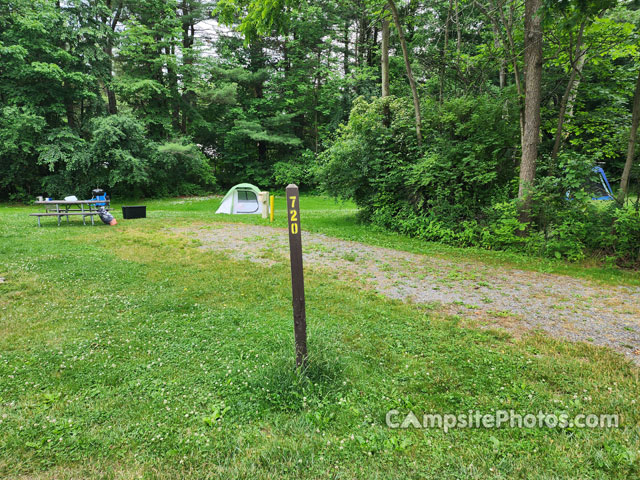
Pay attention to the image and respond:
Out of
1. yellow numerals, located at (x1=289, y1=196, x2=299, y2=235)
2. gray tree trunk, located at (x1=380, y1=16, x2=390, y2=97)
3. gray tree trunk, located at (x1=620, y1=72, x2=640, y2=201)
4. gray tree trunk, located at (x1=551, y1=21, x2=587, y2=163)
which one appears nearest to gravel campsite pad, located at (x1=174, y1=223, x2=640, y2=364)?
yellow numerals, located at (x1=289, y1=196, x2=299, y2=235)

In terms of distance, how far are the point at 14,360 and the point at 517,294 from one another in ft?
18.4

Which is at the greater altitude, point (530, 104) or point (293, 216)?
point (530, 104)

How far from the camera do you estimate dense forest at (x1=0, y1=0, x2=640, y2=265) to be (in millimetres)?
6352

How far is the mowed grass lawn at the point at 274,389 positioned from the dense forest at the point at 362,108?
452cm

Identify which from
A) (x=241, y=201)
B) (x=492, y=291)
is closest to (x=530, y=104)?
(x=492, y=291)

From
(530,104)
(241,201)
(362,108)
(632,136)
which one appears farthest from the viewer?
(241,201)

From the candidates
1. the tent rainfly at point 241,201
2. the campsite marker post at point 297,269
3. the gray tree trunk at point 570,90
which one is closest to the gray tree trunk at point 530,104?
the gray tree trunk at point 570,90

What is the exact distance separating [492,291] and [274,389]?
3.52 metres

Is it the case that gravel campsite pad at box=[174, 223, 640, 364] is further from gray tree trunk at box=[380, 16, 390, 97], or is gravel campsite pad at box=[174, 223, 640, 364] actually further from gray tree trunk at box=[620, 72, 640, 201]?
gray tree trunk at box=[380, 16, 390, 97]

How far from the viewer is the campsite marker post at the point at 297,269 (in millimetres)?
2344

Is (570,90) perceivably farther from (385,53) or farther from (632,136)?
(385,53)

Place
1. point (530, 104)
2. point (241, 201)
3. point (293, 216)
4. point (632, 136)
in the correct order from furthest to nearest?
point (241, 201) → point (530, 104) → point (632, 136) → point (293, 216)

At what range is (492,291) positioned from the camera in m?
4.54

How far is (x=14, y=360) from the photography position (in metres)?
2.78
